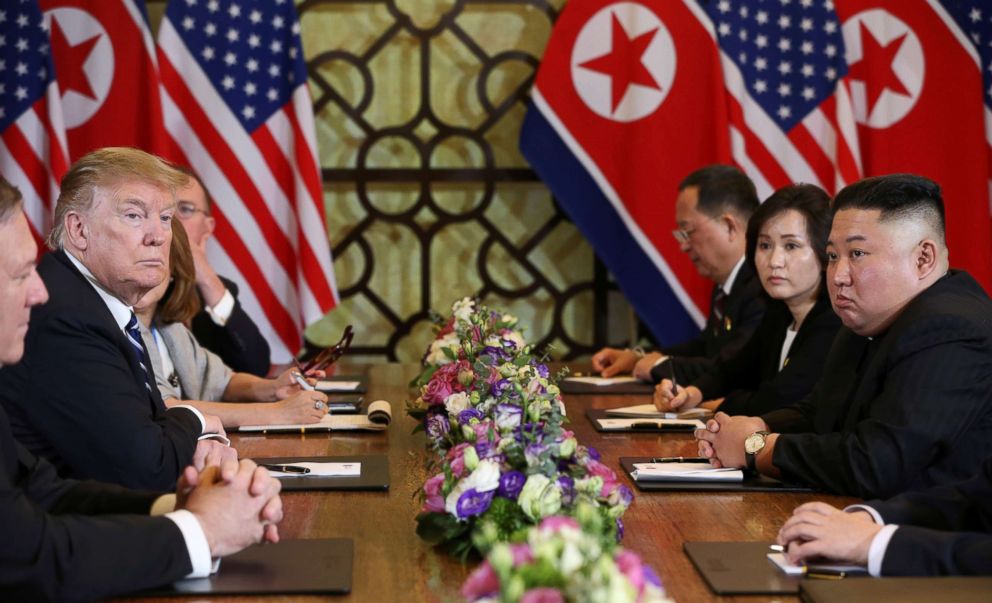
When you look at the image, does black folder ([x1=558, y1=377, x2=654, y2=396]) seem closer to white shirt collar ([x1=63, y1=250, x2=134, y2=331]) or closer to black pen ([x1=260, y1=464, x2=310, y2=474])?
black pen ([x1=260, y1=464, x2=310, y2=474])

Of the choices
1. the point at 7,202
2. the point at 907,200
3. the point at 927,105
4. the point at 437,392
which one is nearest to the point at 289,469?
the point at 437,392

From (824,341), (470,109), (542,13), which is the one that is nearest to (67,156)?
(470,109)

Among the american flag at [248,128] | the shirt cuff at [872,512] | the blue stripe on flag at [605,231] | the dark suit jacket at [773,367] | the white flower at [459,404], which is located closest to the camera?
the shirt cuff at [872,512]

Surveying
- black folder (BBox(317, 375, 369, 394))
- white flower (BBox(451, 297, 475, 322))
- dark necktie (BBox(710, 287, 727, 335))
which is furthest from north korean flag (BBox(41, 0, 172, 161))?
dark necktie (BBox(710, 287, 727, 335))

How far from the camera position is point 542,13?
6414 millimetres

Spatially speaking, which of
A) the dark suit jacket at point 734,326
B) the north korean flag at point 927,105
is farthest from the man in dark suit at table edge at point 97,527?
the north korean flag at point 927,105

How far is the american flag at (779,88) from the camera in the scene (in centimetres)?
609

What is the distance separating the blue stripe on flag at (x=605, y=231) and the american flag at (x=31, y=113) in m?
2.25

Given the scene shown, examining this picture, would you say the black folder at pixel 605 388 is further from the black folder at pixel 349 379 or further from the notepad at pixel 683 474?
the notepad at pixel 683 474

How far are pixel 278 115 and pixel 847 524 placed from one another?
4.57 metres

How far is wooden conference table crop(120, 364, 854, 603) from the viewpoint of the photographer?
1937 millimetres

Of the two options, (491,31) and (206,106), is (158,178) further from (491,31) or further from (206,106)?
(491,31)

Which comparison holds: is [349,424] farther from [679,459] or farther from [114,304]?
[679,459]

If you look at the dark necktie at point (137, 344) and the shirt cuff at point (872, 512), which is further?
the dark necktie at point (137, 344)
